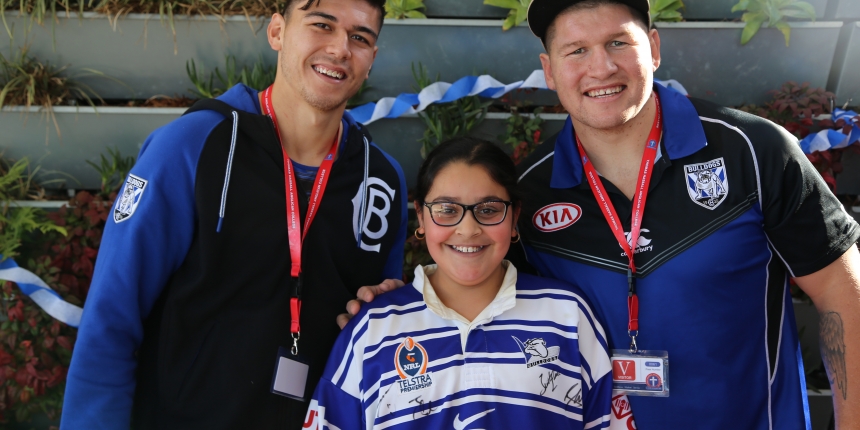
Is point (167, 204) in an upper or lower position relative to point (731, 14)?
lower

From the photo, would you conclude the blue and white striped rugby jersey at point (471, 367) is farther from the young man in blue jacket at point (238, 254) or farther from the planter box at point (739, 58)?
the planter box at point (739, 58)

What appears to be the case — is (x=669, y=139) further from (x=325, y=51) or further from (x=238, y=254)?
(x=238, y=254)

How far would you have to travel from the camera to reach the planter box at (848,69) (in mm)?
3502

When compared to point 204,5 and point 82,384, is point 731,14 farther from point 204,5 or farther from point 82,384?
point 82,384

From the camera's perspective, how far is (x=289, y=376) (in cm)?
200

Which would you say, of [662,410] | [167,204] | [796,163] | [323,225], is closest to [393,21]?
[323,225]

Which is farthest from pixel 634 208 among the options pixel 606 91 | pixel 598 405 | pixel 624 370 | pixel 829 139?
pixel 829 139

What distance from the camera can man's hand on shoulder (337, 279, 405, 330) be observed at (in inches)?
77.8

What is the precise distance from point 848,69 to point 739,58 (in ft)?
2.04

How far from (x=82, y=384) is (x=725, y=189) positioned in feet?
6.70

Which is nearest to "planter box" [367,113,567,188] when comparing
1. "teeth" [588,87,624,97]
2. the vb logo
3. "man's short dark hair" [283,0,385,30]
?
"man's short dark hair" [283,0,385,30]

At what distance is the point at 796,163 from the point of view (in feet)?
6.37

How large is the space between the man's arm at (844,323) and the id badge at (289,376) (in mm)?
1648

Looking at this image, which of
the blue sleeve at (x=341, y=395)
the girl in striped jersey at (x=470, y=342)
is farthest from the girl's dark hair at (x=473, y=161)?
→ the blue sleeve at (x=341, y=395)
